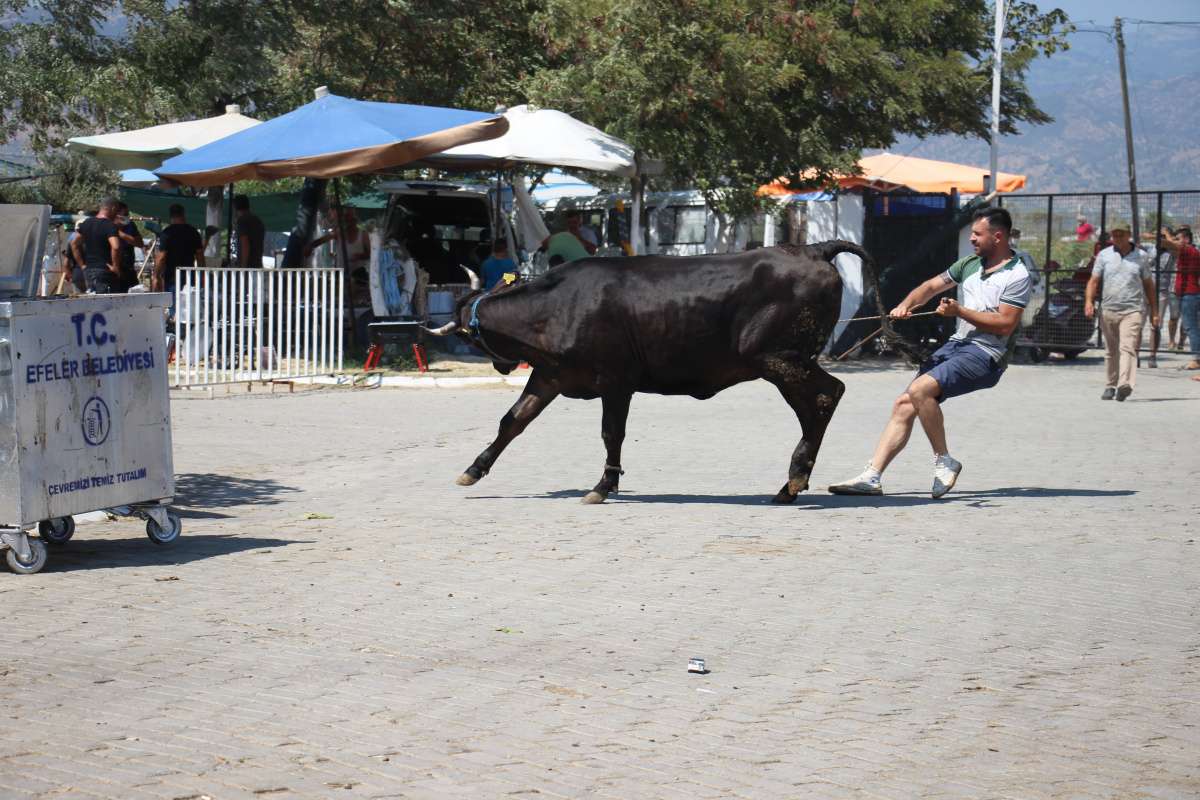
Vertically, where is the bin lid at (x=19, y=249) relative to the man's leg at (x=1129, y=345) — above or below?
above

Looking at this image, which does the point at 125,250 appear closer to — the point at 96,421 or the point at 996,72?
the point at 96,421

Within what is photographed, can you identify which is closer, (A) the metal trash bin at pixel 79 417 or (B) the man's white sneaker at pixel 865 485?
(A) the metal trash bin at pixel 79 417

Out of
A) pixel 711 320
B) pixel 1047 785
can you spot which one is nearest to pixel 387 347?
pixel 711 320

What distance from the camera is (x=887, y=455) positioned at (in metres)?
10.4

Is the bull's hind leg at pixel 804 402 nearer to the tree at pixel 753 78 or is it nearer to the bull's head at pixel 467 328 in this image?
the bull's head at pixel 467 328

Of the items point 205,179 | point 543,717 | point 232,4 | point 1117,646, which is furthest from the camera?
point 232,4

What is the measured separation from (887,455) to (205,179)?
36.6 feet

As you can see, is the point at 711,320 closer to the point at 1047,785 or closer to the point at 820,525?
the point at 820,525

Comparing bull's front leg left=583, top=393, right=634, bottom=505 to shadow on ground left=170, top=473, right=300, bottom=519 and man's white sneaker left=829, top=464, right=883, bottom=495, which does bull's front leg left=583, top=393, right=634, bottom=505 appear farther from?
shadow on ground left=170, top=473, right=300, bottom=519

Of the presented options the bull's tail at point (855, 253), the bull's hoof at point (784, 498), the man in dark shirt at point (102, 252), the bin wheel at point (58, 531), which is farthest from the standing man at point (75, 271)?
the bull's hoof at point (784, 498)

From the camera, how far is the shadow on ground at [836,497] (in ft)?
33.8

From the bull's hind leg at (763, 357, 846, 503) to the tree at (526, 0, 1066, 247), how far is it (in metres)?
10.5

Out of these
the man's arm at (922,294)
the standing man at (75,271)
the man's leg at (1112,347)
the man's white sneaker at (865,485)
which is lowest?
the man's white sneaker at (865,485)

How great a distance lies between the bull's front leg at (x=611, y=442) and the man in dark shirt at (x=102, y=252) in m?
10.7
